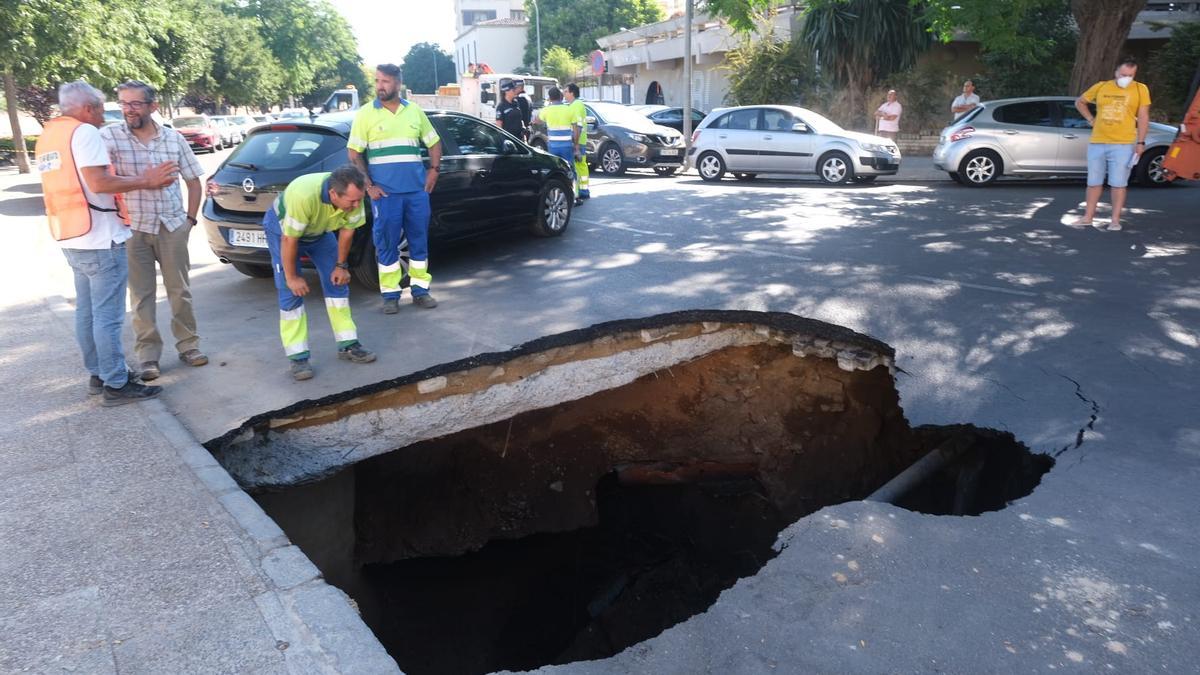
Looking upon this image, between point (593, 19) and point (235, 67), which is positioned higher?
point (593, 19)

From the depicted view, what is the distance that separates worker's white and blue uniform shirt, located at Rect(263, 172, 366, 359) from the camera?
16.0ft

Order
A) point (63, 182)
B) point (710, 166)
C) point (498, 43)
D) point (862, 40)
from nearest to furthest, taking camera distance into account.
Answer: point (63, 182) → point (710, 166) → point (862, 40) → point (498, 43)

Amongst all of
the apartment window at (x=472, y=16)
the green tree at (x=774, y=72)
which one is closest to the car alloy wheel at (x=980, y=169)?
the green tree at (x=774, y=72)

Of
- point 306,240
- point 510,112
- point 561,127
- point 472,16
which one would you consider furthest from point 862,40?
point 472,16

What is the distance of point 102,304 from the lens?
4594 millimetres

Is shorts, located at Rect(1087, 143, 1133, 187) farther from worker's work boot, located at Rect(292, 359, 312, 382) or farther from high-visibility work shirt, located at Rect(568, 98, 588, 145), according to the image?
worker's work boot, located at Rect(292, 359, 312, 382)

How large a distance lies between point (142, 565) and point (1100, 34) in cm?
1504

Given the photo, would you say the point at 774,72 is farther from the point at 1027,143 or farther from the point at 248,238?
the point at 248,238

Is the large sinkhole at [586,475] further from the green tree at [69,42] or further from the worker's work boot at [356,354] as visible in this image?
the green tree at [69,42]

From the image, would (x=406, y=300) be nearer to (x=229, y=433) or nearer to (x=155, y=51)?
(x=229, y=433)

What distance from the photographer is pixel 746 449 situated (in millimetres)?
6598

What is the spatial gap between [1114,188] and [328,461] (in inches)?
347

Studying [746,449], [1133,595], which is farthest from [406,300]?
[1133,595]

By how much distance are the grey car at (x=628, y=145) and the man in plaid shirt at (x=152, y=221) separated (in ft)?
41.4
